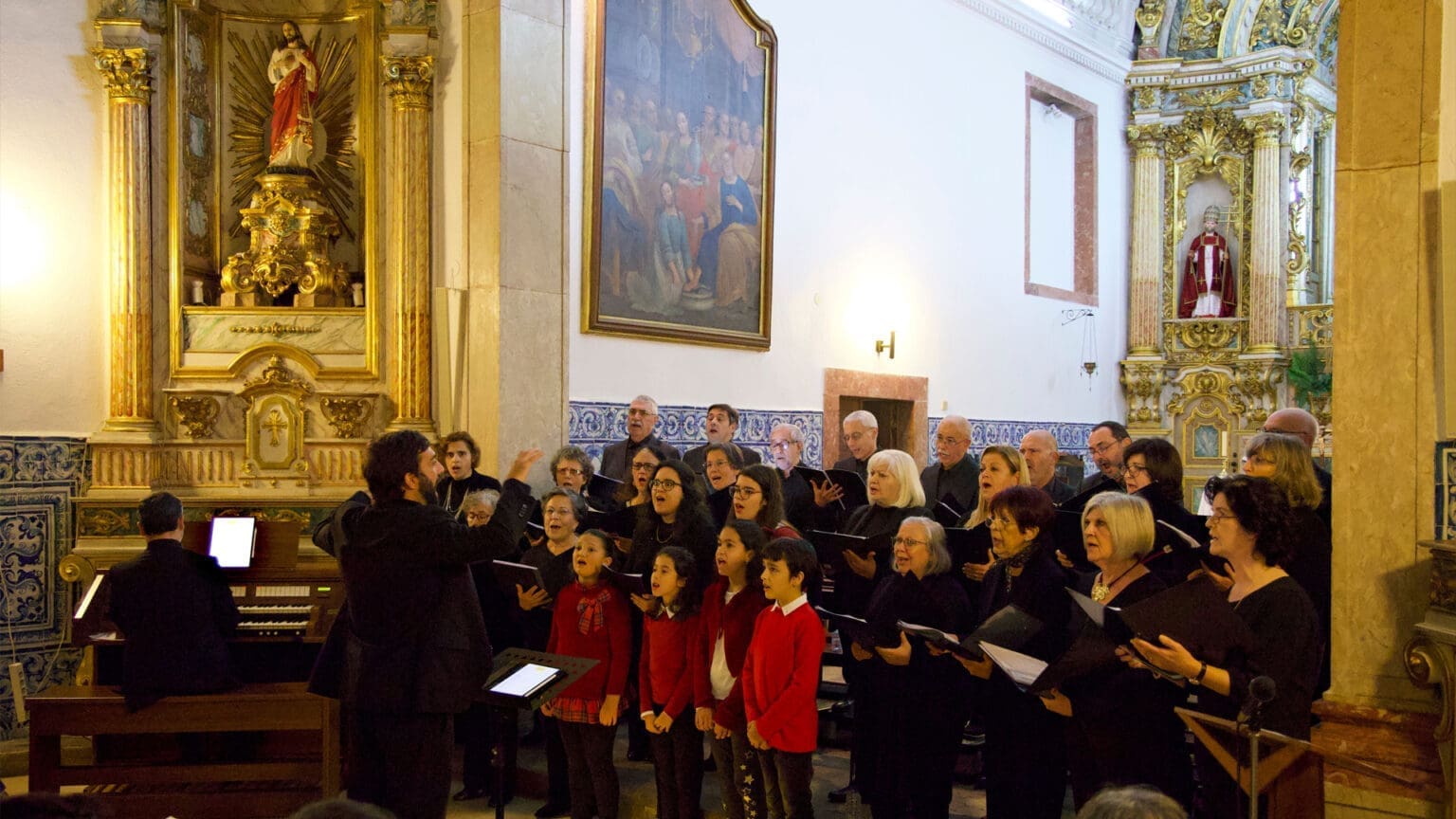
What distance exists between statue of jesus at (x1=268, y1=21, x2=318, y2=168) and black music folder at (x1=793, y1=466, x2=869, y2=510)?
352 cm

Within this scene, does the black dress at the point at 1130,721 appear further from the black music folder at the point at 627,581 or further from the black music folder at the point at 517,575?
the black music folder at the point at 517,575

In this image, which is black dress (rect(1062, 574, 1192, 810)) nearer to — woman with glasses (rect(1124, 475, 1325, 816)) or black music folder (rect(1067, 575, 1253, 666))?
woman with glasses (rect(1124, 475, 1325, 816))

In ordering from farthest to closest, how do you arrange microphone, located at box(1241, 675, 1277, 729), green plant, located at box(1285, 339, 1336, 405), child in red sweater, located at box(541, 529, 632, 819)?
green plant, located at box(1285, 339, 1336, 405) < child in red sweater, located at box(541, 529, 632, 819) < microphone, located at box(1241, 675, 1277, 729)

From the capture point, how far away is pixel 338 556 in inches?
164

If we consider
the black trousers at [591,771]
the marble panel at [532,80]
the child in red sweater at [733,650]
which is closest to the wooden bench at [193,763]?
the black trousers at [591,771]

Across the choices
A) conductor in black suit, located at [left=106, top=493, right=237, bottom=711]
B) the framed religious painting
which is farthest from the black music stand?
the framed religious painting

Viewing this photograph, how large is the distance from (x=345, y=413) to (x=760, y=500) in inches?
115

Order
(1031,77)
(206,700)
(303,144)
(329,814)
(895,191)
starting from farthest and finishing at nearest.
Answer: (1031,77), (895,191), (303,144), (206,700), (329,814)

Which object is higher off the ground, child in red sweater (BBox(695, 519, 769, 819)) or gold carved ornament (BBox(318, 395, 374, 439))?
gold carved ornament (BBox(318, 395, 374, 439))

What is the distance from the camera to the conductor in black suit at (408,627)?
400 centimetres

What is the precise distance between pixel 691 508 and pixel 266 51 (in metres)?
4.18

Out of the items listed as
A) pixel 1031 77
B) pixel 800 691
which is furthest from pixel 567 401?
pixel 1031 77

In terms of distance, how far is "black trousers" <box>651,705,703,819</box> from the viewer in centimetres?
505

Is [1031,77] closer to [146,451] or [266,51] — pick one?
[266,51]
